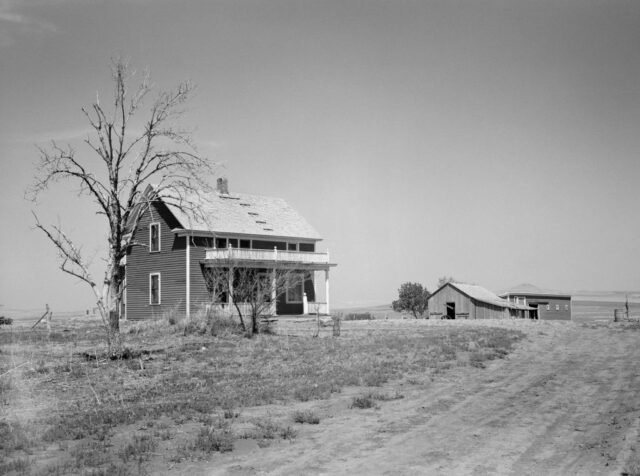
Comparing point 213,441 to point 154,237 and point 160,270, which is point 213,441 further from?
point 154,237

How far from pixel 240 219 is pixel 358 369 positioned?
25.0 m

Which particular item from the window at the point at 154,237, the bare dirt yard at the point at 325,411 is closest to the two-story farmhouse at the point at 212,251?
the window at the point at 154,237

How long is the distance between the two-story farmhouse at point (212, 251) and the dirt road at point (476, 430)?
2028 cm

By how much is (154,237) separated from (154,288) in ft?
9.94

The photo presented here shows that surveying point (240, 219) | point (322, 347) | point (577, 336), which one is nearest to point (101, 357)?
point (322, 347)

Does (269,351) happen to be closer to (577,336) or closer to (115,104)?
(115,104)

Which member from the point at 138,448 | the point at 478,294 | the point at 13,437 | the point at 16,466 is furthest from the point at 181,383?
the point at 478,294

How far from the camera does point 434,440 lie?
7926 mm

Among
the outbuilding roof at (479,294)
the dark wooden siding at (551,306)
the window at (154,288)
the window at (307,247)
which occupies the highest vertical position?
the window at (307,247)

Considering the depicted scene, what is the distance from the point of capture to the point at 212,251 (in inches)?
1339

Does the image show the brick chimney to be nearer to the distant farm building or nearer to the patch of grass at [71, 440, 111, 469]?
the distant farm building

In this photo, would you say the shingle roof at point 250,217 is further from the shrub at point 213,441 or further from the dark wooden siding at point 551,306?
the shrub at point 213,441

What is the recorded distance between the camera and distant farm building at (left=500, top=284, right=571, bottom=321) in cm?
5028

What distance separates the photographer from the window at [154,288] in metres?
36.3
